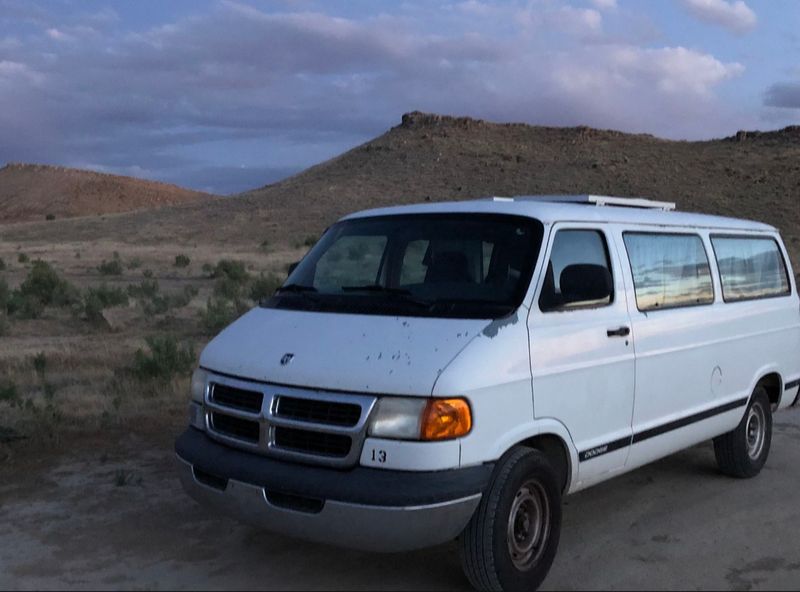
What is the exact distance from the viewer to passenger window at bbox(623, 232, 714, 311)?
6.12 metres

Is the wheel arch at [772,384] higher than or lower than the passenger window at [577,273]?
lower

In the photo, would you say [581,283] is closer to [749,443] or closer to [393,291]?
[393,291]

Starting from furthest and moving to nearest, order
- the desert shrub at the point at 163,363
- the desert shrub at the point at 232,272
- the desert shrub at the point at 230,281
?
the desert shrub at the point at 232,272 < the desert shrub at the point at 230,281 < the desert shrub at the point at 163,363

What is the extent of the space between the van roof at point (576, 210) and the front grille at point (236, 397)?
172cm

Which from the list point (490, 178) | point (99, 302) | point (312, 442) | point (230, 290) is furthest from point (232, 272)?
point (490, 178)

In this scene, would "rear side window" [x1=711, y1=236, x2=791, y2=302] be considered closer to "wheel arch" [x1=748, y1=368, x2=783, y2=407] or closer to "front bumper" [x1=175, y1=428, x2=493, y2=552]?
"wheel arch" [x1=748, y1=368, x2=783, y2=407]

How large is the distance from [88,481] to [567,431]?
3.74 meters

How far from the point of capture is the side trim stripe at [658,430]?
5498 mm

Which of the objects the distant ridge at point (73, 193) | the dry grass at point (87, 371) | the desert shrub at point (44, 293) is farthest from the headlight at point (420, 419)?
the distant ridge at point (73, 193)

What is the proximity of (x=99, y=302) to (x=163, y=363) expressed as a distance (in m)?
7.70

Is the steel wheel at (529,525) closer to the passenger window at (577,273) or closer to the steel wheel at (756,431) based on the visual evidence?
the passenger window at (577,273)

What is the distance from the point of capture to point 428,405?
4.54 metres

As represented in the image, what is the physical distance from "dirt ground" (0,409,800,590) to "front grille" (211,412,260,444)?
0.80 meters

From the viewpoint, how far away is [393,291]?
218 inches
